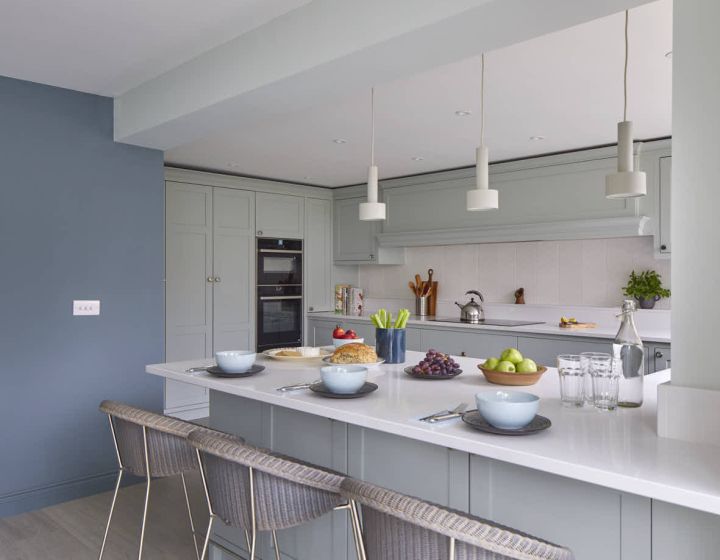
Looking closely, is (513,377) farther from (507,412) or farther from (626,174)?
(626,174)

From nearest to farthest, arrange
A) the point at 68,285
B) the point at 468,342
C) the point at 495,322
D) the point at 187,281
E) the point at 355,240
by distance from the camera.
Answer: the point at 68,285, the point at 468,342, the point at 495,322, the point at 187,281, the point at 355,240

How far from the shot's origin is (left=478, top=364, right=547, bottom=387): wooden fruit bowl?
6.84ft

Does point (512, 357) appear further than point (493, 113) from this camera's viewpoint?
No

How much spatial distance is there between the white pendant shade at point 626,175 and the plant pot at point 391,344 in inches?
43.3

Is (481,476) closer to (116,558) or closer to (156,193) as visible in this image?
(116,558)

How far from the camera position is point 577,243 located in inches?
189

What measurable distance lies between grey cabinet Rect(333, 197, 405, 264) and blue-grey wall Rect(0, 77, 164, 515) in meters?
2.61

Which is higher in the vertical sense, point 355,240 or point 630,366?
point 355,240

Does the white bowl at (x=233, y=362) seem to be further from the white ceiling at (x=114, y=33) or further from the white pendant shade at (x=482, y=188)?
the white ceiling at (x=114, y=33)

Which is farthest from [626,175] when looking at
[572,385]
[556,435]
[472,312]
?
[472,312]

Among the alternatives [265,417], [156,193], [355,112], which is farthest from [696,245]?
[156,193]

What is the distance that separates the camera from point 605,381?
173cm

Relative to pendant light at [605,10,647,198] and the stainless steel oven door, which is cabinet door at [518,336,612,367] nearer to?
pendant light at [605,10,647,198]

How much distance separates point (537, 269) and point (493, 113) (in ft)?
6.45
